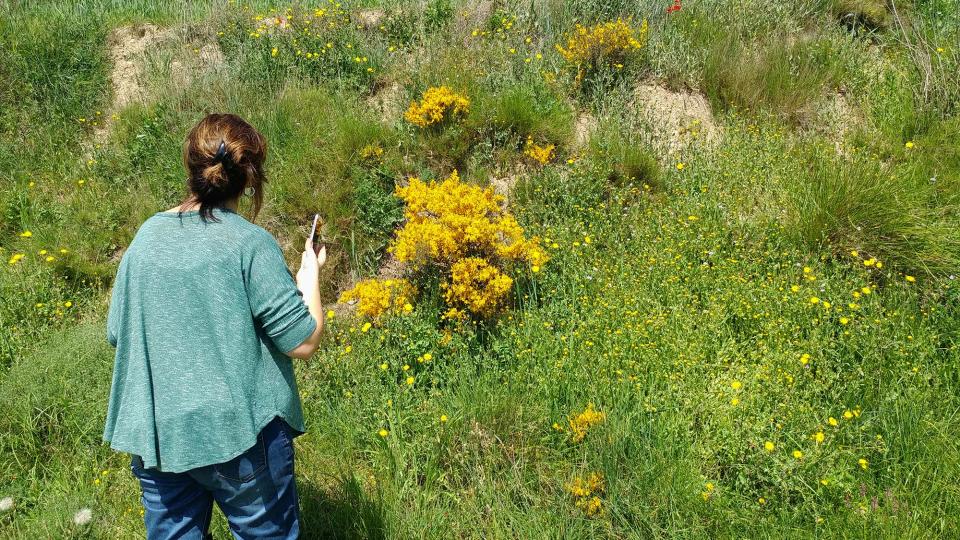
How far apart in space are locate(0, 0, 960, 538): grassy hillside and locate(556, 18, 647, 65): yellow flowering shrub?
35 millimetres

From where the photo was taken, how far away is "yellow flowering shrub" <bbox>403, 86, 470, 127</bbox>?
569 cm

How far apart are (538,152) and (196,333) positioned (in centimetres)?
381

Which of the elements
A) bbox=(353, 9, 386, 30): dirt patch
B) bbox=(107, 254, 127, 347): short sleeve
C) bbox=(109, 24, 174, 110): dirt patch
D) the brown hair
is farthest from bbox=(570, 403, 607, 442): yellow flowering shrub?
bbox=(109, 24, 174, 110): dirt patch

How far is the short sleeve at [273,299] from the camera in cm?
227

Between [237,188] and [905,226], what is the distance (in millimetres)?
4432

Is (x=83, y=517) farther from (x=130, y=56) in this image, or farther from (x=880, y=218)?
(x=130, y=56)

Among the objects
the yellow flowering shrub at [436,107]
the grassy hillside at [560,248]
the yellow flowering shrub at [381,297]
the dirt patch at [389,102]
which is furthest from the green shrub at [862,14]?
the yellow flowering shrub at [381,297]

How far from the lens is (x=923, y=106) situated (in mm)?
5836

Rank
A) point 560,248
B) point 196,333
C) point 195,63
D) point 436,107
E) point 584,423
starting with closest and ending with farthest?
1. point 196,333
2. point 584,423
3. point 560,248
4. point 436,107
5. point 195,63

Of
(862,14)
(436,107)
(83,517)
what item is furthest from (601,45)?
(83,517)

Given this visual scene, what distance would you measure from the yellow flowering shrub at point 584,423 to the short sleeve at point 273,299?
1709mm

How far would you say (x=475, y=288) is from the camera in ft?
14.7

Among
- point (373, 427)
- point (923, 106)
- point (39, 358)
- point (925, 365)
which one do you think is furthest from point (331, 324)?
point (923, 106)

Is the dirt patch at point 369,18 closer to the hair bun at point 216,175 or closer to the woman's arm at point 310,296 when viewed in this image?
the woman's arm at point 310,296
